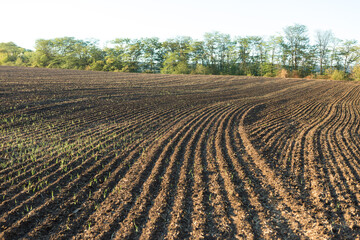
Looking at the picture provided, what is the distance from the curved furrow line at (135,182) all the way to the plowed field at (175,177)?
0.10 ft

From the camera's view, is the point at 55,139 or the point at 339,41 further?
the point at 339,41

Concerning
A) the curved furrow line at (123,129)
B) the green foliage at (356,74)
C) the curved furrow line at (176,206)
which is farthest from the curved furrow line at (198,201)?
the green foliage at (356,74)

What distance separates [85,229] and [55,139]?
6.09m

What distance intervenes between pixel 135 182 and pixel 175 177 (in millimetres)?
1082

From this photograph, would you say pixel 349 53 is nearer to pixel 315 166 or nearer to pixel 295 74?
pixel 295 74

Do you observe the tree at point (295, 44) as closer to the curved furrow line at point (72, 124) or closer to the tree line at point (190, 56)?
the tree line at point (190, 56)

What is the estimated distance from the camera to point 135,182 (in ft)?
20.7

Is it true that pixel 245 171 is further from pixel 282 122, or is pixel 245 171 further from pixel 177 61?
pixel 177 61

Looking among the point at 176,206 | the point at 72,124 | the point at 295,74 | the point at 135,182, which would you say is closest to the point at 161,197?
the point at 176,206

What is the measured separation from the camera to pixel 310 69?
170 ft

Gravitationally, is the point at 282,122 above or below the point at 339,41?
below

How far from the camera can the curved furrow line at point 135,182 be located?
4.78 metres

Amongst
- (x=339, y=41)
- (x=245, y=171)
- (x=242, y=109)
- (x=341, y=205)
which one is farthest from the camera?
(x=339, y=41)

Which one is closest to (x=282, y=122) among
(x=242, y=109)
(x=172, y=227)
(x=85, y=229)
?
(x=242, y=109)
